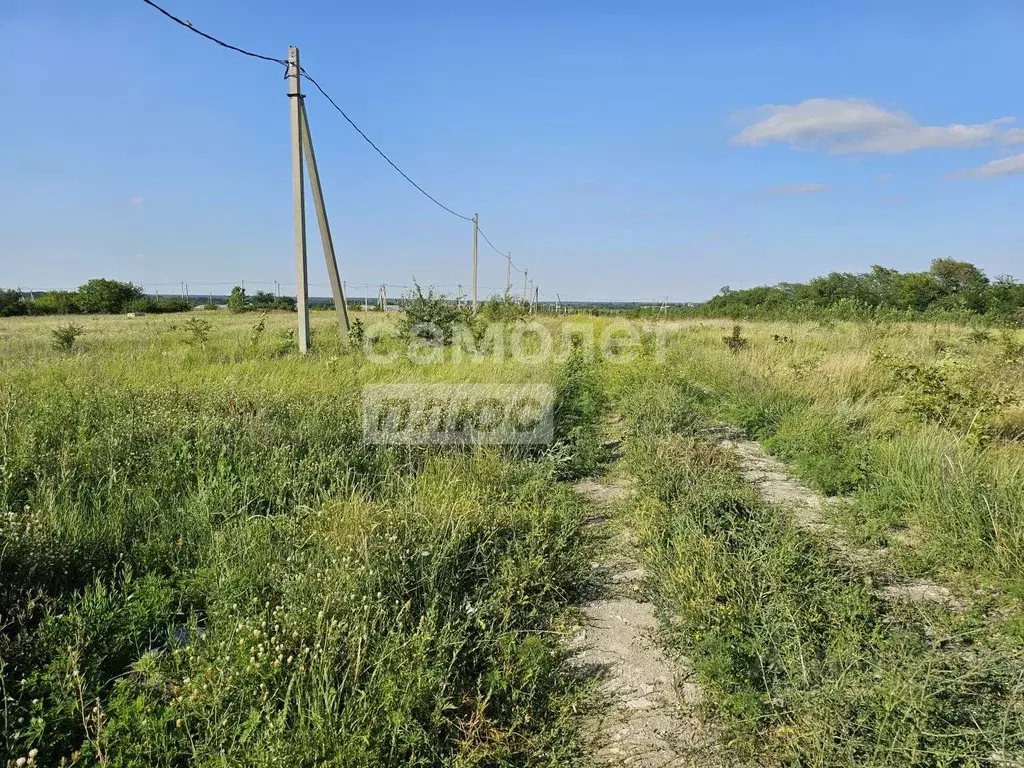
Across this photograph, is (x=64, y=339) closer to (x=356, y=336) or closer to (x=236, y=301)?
(x=356, y=336)

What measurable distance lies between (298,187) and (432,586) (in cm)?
840

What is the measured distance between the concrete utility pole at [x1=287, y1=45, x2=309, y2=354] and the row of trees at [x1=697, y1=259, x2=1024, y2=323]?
22.5 metres

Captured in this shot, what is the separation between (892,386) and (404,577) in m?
7.25

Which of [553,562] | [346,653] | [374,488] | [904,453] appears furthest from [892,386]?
[346,653]

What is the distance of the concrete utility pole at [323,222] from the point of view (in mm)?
9344

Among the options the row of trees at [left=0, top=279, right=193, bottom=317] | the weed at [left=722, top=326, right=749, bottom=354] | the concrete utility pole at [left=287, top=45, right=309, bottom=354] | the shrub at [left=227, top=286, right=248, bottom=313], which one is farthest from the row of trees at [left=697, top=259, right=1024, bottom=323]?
the row of trees at [left=0, top=279, right=193, bottom=317]

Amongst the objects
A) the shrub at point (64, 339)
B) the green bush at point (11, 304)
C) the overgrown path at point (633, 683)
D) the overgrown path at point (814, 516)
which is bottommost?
the overgrown path at point (633, 683)

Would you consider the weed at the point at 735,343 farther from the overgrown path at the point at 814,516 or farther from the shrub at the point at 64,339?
the shrub at the point at 64,339

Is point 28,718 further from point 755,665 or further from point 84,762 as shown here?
point 755,665

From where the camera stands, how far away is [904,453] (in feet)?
15.2

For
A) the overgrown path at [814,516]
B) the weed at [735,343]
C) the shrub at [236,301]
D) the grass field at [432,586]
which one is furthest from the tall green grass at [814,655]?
the shrub at [236,301]

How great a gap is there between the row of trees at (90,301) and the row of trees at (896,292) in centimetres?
4137

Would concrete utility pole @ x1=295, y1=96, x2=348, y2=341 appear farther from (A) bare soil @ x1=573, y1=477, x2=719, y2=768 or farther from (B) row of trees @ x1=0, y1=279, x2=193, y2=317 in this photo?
(B) row of trees @ x1=0, y1=279, x2=193, y2=317

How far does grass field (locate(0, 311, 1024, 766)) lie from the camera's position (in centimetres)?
191
